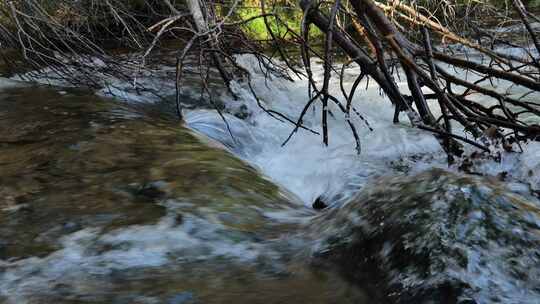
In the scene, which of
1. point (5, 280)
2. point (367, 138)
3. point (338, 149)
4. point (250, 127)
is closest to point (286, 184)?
point (338, 149)

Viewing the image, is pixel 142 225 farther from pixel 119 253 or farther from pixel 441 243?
pixel 441 243

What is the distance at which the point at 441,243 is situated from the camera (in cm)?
166

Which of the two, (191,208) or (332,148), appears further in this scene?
(332,148)

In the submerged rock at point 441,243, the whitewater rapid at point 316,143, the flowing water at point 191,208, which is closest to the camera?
the submerged rock at point 441,243

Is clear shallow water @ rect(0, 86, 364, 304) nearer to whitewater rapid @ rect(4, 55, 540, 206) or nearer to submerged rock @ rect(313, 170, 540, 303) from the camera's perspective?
submerged rock @ rect(313, 170, 540, 303)

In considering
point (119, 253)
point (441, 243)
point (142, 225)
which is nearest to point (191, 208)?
point (142, 225)

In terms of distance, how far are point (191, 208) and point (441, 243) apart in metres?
1.22

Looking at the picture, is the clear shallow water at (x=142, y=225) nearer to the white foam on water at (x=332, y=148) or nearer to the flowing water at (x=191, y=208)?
the flowing water at (x=191, y=208)

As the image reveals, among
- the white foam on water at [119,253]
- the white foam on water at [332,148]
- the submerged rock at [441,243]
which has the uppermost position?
the white foam on water at [332,148]

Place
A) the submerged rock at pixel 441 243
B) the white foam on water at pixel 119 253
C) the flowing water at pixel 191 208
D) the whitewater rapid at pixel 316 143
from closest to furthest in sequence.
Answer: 1. the submerged rock at pixel 441 243
2. the flowing water at pixel 191 208
3. the white foam on water at pixel 119 253
4. the whitewater rapid at pixel 316 143

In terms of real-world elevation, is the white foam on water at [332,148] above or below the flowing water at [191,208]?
above

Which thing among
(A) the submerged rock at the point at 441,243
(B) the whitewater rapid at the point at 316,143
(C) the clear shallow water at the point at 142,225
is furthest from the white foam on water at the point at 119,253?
(B) the whitewater rapid at the point at 316,143

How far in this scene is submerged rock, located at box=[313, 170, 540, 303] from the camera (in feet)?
5.00

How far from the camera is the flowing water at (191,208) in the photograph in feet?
5.89
